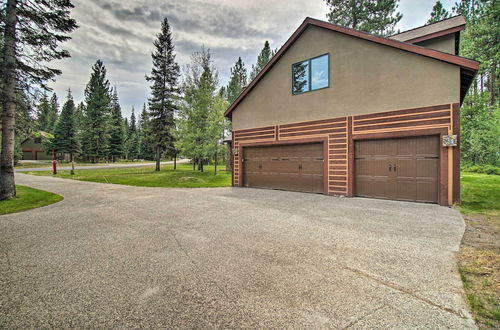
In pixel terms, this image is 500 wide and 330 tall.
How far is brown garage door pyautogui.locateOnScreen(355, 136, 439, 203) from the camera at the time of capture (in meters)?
6.90

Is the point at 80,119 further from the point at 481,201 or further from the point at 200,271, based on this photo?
the point at 481,201

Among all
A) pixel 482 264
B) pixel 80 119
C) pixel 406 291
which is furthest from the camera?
pixel 80 119

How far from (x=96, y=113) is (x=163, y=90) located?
18.3 meters

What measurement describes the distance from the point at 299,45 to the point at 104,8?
8679 mm

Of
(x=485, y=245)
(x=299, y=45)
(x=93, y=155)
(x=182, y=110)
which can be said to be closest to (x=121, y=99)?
(x=93, y=155)

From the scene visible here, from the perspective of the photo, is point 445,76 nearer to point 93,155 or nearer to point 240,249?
point 240,249

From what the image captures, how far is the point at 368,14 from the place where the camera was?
57.8ft

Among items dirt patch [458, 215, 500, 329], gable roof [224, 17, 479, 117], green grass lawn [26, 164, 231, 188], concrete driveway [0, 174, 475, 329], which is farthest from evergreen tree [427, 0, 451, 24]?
dirt patch [458, 215, 500, 329]

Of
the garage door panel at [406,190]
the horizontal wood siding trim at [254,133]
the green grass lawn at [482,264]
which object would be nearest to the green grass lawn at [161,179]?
the horizontal wood siding trim at [254,133]

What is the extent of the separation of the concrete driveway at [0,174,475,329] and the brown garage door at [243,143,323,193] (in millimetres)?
4015

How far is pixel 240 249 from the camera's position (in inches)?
136

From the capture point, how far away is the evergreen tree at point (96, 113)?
32.9 metres

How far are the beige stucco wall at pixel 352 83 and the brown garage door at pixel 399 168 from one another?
4.04 ft

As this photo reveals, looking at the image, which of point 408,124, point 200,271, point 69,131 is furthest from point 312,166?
point 69,131
